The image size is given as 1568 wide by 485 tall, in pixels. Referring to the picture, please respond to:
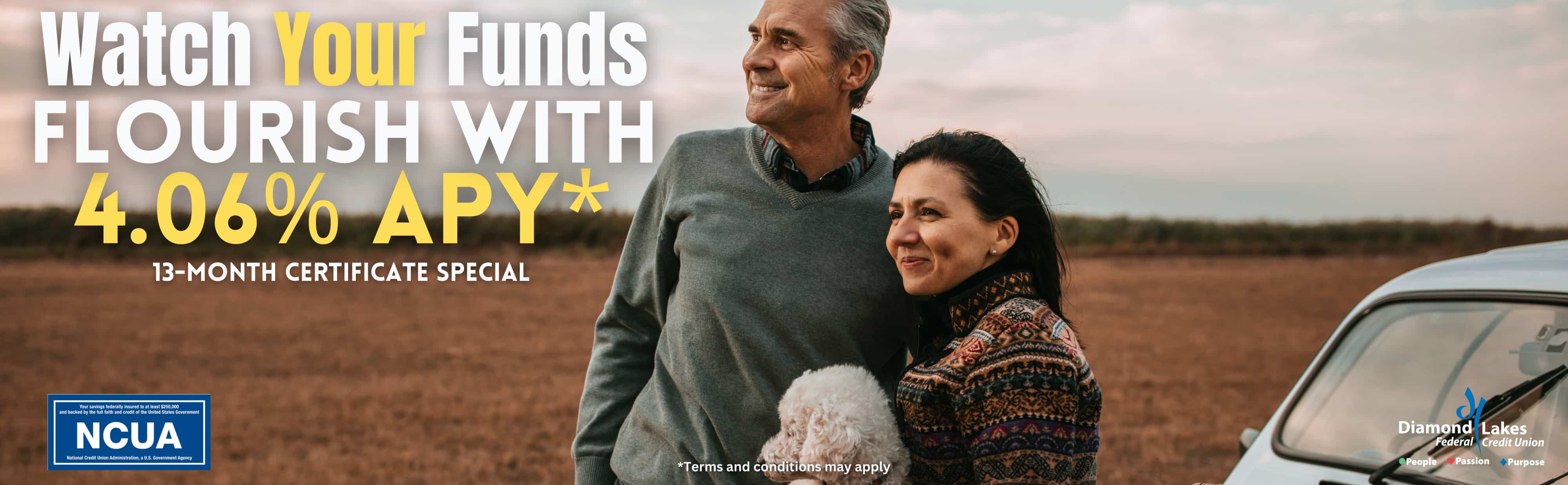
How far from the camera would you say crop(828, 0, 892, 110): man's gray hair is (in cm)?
174

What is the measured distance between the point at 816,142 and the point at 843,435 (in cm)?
64

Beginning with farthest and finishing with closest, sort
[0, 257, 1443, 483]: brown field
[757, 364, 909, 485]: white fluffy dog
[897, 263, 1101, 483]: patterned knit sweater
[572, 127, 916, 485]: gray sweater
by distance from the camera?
1. [0, 257, 1443, 483]: brown field
2. [572, 127, 916, 485]: gray sweater
3. [757, 364, 909, 485]: white fluffy dog
4. [897, 263, 1101, 483]: patterned knit sweater

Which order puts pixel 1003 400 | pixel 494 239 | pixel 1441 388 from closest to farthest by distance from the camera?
pixel 1003 400 < pixel 1441 388 < pixel 494 239

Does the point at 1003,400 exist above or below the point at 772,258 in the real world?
below

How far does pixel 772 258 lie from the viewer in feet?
5.67

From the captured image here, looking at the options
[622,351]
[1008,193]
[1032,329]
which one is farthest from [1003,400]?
[622,351]

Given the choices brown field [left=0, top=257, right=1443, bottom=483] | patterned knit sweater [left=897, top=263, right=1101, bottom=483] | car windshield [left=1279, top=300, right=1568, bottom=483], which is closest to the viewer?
patterned knit sweater [left=897, top=263, right=1101, bottom=483]

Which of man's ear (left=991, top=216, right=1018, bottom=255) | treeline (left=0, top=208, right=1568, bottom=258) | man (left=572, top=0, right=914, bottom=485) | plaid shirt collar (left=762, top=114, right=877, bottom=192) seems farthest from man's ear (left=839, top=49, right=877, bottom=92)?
treeline (left=0, top=208, right=1568, bottom=258)

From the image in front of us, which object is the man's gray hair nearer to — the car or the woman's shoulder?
the woman's shoulder

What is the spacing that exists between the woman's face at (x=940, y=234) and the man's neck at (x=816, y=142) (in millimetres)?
367

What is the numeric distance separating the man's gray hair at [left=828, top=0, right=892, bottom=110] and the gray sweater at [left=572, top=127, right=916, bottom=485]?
0.17m

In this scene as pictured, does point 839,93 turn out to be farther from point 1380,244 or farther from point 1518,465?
point 1380,244

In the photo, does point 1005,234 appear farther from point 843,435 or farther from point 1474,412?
point 1474,412

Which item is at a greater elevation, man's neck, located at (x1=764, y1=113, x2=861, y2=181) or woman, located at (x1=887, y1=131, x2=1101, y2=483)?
man's neck, located at (x1=764, y1=113, x2=861, y2=181)
